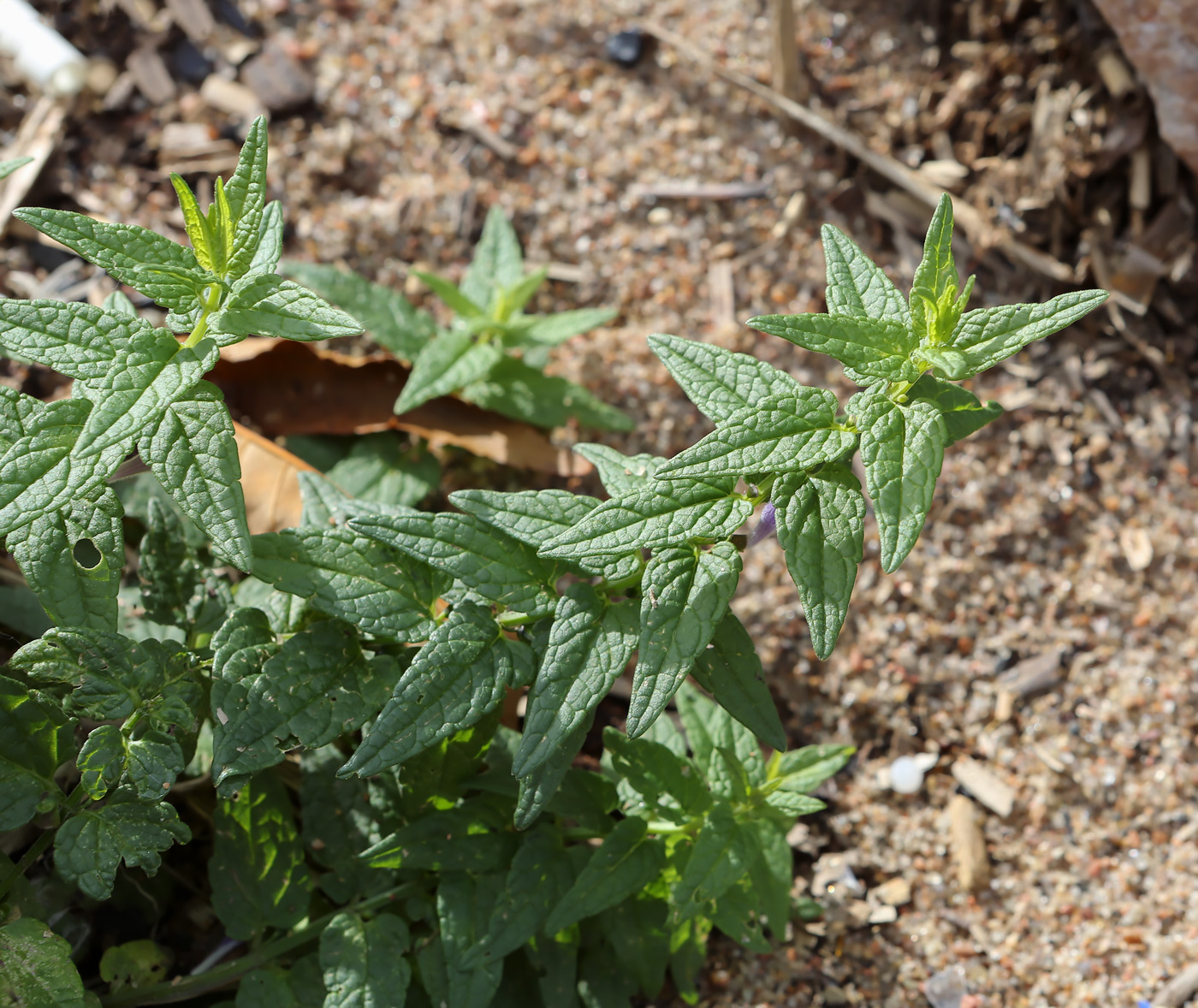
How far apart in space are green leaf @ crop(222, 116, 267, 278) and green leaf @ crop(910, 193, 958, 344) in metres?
1.16

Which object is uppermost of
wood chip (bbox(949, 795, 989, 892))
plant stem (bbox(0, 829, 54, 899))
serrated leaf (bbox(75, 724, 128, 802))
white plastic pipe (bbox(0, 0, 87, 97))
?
white plastic pipe (bbox(0, 0, 87, 97))

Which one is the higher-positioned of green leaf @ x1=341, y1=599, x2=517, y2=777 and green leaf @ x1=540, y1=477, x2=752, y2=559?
green leaf @ x1=540, y1=477, x2=752, y2=559

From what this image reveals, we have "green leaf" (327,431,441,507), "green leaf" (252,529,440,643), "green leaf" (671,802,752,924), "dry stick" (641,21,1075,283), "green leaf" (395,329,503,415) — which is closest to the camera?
"green leaf" (252,529,440,643)

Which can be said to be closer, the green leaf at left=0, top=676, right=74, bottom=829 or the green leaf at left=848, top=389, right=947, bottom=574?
the green leaf at left=848, top=389, right=947, bottom=574

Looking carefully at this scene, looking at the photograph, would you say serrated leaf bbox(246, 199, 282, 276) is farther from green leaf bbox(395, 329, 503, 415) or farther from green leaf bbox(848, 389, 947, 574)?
green leaf bbox(848, 389, 947, 574)

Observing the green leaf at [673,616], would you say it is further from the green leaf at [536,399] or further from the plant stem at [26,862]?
the green leaf at [536,399]

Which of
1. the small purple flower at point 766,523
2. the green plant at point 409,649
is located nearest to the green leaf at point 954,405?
the green plant at point 409,649

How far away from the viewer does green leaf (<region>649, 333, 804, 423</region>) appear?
1.82m

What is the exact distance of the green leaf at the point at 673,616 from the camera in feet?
5.57

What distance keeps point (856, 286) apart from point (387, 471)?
5.35ft

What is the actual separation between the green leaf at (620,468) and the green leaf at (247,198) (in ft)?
2.45

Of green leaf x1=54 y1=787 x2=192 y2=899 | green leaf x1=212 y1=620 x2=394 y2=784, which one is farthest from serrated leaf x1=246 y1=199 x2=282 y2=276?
green leaf x1=54 y1=787 x2=192 y2=899

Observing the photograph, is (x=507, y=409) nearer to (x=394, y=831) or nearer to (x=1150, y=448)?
(x=394, y=831)

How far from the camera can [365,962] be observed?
2055 millimetres
